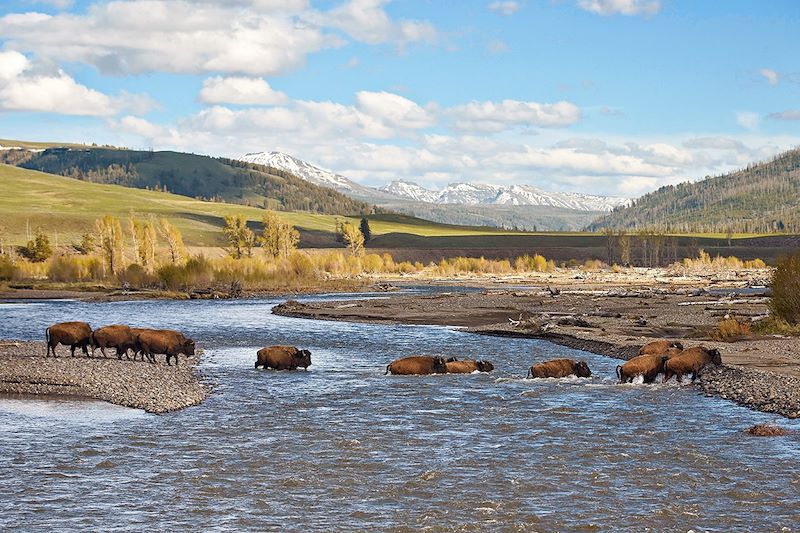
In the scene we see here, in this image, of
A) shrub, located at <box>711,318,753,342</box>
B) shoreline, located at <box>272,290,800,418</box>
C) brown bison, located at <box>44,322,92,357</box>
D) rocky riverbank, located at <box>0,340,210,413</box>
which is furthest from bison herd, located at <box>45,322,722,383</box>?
shrub, located at <box>711,318,753,342</box>

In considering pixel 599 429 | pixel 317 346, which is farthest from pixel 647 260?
pixel 599 429

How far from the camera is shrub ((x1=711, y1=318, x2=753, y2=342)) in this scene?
3938cm

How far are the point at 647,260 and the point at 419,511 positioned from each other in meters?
179

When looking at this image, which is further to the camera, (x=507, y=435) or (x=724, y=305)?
(x=724, y=305)

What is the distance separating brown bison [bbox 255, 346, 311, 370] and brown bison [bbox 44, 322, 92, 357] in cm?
635

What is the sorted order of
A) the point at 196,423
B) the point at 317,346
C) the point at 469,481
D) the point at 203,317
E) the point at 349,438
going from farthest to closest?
the point at 203,317 < the point at 317,346 < the point at 196,423 < the point at 349,438 < the point at 469,481

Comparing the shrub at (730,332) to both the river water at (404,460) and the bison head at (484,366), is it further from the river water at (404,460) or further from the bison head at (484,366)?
the bison head at (484,366)

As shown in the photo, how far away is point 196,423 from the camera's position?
2131 centimetres

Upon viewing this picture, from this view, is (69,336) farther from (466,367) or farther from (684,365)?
(684,365)

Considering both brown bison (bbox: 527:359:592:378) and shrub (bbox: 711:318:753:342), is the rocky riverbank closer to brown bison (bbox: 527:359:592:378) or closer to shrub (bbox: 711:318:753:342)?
brown bison (bbox: 527:359:592:378)

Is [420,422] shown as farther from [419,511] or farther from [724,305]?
[724,305]

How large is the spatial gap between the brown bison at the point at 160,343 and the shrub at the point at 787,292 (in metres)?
26.9

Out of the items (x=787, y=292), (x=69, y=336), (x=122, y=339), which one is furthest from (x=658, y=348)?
(x=69, y=336)

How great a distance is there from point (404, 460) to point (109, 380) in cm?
1197
